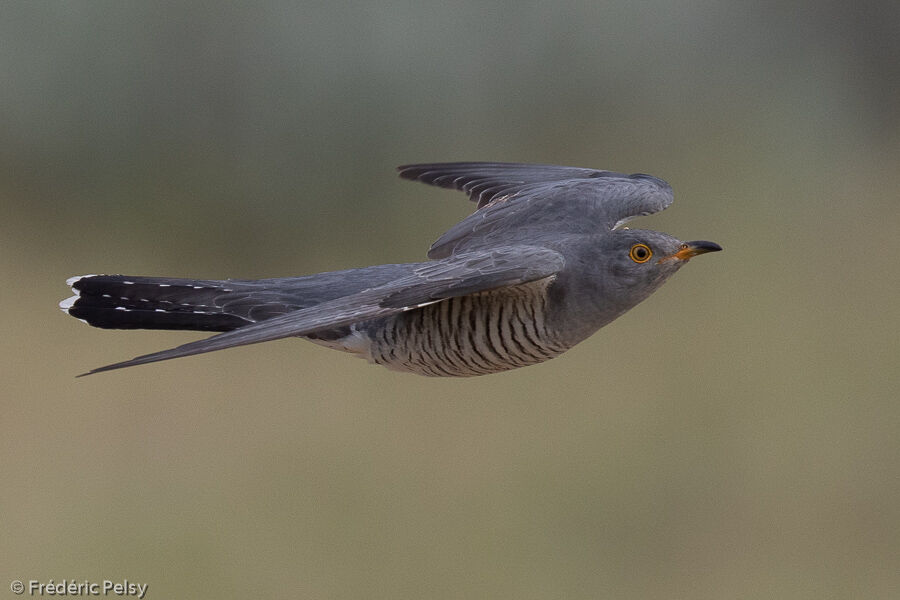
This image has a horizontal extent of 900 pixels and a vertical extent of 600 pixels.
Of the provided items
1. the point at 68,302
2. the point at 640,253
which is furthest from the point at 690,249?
the point at 68,302

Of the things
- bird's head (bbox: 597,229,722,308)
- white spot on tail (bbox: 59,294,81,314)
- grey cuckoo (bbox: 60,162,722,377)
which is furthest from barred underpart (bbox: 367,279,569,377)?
white spot on tail (bbox: 59,294,81,314)

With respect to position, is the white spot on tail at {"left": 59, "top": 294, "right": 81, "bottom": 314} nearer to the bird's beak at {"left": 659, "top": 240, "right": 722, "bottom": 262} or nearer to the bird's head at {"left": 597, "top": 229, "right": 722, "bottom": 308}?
the bird's head at {"left": 597, "top": 229, "right": 722, "bottom": 308}

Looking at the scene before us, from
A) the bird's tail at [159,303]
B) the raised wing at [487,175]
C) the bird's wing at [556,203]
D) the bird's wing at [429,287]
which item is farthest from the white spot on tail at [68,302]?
the raised wing at [487,175]

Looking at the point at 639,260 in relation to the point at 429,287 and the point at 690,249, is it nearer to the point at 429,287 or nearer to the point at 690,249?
the point at 690,249

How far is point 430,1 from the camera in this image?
224 inches

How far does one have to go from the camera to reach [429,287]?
2.07 metres

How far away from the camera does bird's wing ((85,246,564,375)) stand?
1946mm

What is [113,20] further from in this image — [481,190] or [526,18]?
[481,190]

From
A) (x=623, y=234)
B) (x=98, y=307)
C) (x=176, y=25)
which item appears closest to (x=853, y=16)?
(x=176, y=25)

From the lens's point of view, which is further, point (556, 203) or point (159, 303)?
point (556, 203)

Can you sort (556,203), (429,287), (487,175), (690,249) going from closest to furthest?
(429,287), (690,249), (556,203), (487,175)

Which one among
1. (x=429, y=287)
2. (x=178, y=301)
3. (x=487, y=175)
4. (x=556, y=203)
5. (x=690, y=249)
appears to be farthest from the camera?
(x=487, y=175)

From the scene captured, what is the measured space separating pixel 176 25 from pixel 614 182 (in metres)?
3.06

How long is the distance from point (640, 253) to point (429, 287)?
1.47 feet
